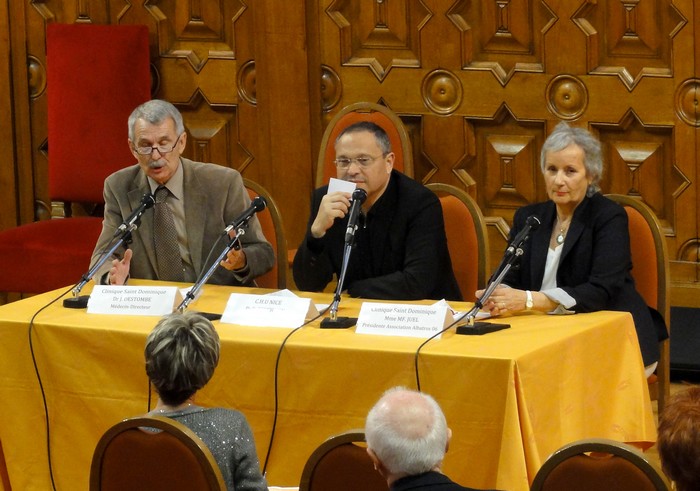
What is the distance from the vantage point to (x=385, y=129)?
5492mm

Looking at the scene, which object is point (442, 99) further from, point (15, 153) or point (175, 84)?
point (15, 153)

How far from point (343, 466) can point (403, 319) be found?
91 cm

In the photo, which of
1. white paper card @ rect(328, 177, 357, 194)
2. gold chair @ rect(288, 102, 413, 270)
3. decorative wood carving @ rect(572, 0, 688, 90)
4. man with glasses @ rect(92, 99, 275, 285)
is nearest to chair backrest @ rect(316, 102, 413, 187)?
gold chair @ rect(288, 102, 413, 270)

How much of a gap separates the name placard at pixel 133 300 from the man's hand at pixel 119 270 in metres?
0.26

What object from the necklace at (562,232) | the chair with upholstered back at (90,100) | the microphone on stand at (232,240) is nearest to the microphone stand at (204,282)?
the microphone on stand at (232,240)

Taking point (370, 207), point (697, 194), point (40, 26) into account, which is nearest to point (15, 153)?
point (40, 26)

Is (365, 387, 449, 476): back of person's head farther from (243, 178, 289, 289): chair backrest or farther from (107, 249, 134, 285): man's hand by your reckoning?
(243, 178, 289, 289): chair backrest

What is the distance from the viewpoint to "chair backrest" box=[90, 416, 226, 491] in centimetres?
253

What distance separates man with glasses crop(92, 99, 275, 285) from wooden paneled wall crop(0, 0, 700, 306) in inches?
61.8

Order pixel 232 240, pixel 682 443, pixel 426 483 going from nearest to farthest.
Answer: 1. pixel 682 443
2. pixel 426 483
3. pixel 232 240

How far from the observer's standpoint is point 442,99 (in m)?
5.66

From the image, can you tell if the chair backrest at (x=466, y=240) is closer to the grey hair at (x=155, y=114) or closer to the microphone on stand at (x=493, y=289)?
the microphone on stand at (x=493, y=289)

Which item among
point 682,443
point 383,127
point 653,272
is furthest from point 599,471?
point 383,127

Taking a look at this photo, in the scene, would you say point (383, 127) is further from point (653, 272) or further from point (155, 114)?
point (653, 272)
